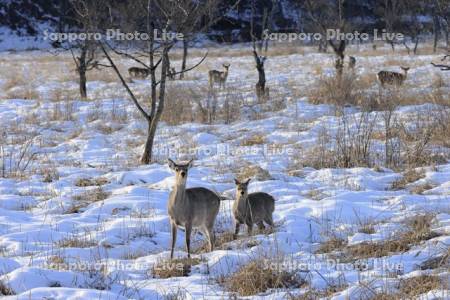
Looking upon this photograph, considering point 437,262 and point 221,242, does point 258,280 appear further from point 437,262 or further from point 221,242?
point 221,242

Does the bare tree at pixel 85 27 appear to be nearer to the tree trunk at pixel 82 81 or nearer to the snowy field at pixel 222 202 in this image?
the tree trunk at pixel 82 81

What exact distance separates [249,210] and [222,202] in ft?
3.81

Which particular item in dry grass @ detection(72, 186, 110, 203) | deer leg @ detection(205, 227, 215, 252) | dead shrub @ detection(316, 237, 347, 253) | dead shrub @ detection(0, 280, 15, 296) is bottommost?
dry grass @ detection(72, 186, 110, 203)

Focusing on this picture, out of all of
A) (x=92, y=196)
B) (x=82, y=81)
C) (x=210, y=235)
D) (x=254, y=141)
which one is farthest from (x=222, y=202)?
(x=82, y=81)

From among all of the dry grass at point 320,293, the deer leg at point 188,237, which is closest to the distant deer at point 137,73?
the deer leg at point 188,237

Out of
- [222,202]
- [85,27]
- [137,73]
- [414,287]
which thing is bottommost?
[222,202]

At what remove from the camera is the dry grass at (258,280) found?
226 inches

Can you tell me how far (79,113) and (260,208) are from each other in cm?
1029

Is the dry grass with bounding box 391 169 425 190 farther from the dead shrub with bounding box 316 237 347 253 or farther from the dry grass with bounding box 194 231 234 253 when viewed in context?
the dry grass with bounding box 194 231 234 253

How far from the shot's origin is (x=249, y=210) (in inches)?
315

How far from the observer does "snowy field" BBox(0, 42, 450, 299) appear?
19.2 ft

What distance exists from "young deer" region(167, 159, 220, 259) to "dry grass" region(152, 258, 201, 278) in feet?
1.14

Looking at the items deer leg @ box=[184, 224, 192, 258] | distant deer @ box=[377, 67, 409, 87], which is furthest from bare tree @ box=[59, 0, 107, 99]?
distant deer @ box=[377, 67, 409, 87]

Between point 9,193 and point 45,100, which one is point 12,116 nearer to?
point 45,100
